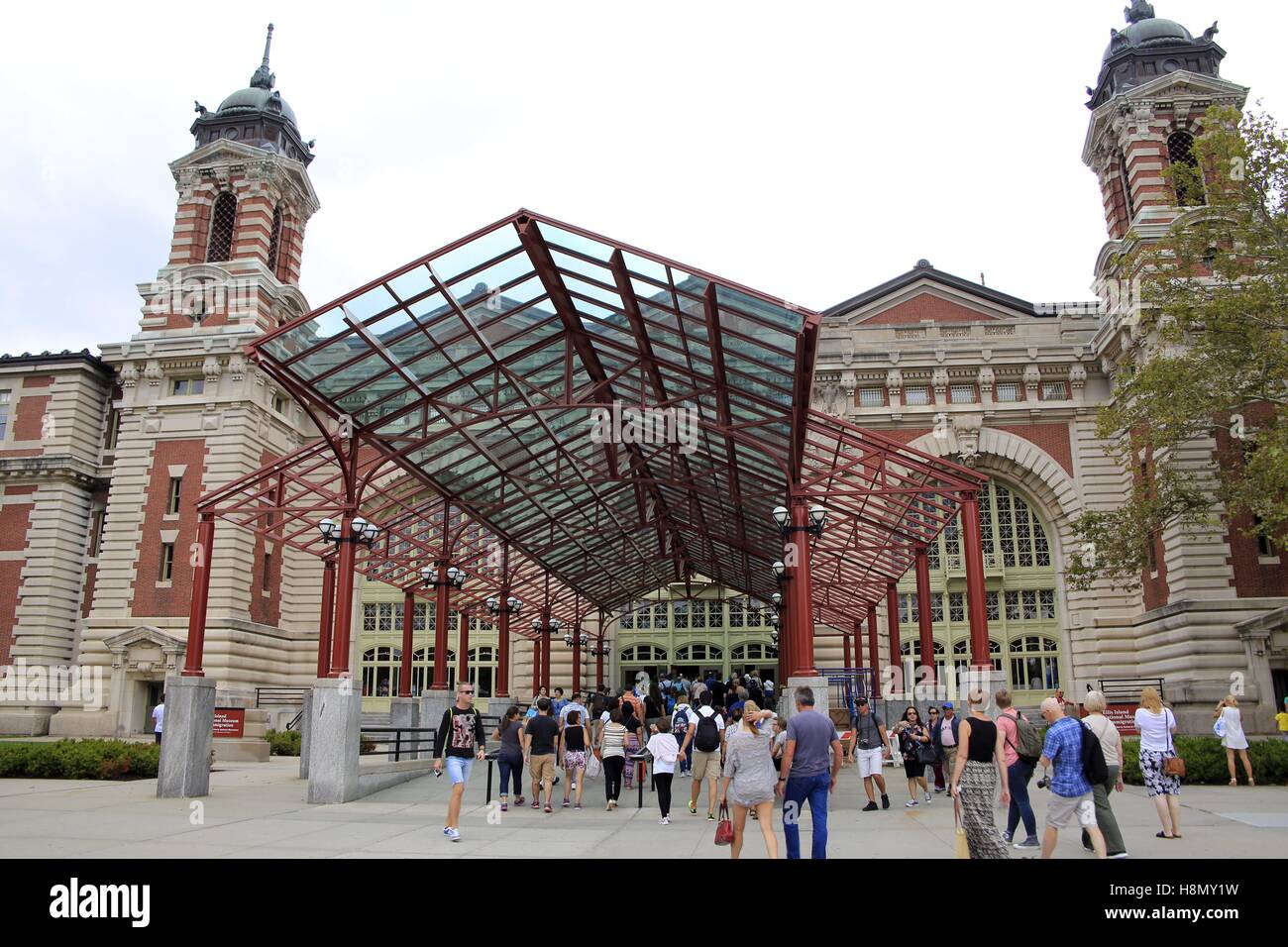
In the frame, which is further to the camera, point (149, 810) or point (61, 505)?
point (61, 505)

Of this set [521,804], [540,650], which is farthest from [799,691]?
[540,650]

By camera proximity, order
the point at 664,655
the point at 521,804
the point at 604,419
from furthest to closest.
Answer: the point at 664,655 → the point at 604,419 → the point at 521,804

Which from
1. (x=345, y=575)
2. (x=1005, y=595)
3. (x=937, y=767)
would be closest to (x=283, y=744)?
(x=345, y=575)

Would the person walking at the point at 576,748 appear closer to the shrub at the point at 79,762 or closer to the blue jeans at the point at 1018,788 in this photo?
the blue jeans at the point at 1018,788

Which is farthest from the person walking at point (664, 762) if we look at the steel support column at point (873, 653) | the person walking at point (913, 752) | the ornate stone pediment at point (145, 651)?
the ornate stone pediment at point (145, 651)

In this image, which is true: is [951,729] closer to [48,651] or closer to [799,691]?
[799,691]

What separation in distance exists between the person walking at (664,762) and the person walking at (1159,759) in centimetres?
637

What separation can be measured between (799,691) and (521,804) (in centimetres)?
882

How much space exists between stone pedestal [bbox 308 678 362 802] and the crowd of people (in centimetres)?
287

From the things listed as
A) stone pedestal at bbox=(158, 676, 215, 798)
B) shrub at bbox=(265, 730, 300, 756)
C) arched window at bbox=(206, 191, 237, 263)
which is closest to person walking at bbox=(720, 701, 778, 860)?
stone pedestal at bbox=(158, 676, 215, 798)

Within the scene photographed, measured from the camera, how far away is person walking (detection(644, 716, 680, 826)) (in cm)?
1352

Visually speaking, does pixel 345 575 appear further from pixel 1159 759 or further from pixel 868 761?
pixel 1159 759

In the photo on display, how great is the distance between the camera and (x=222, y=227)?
137 feet

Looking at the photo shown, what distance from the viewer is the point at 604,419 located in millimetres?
20078
